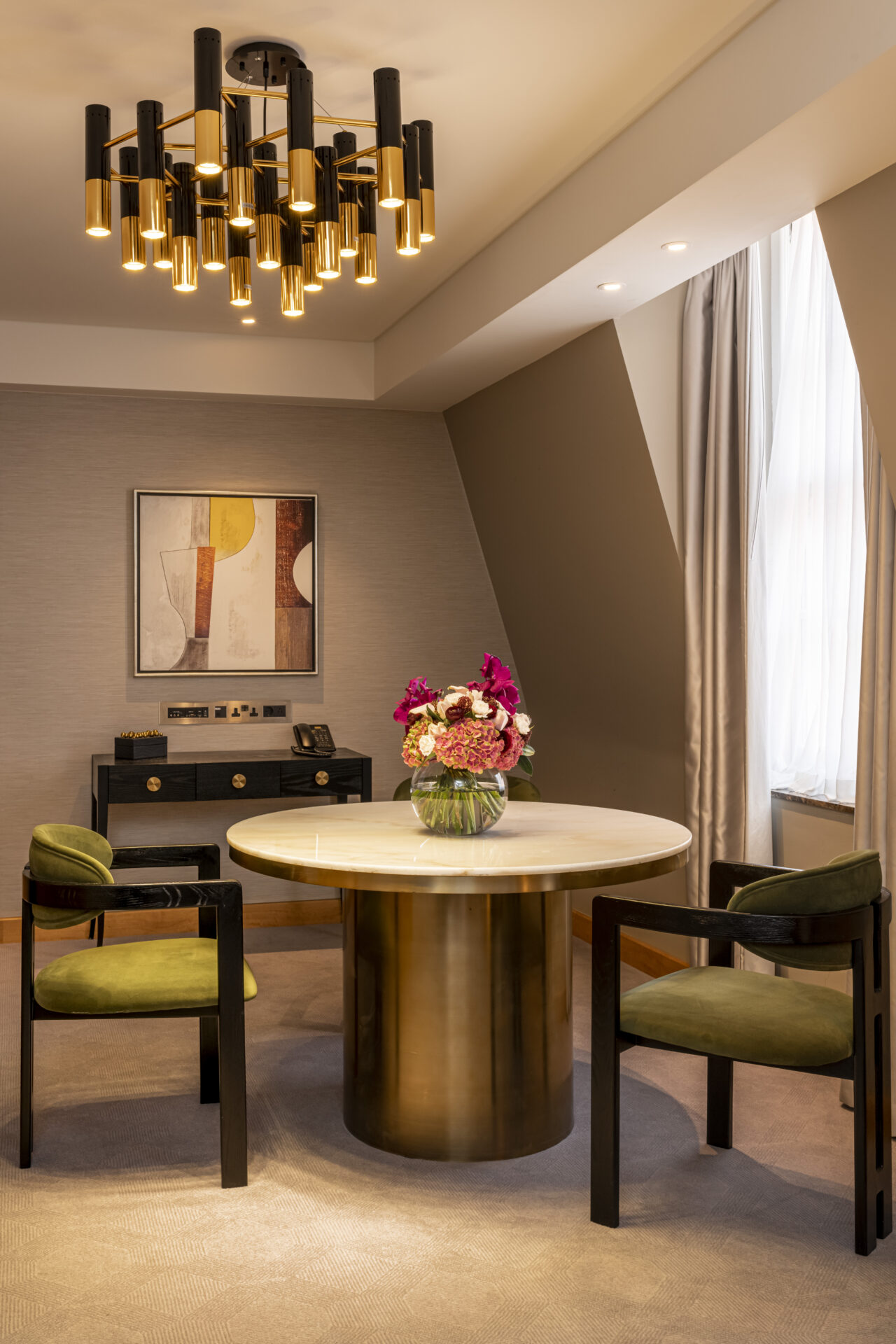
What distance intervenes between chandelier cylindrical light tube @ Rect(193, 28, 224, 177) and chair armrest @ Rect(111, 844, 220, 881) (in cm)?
191

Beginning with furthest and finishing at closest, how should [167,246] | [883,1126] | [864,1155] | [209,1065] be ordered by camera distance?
[209,1065] < [167,246] < [883,1126] < [864,1155]

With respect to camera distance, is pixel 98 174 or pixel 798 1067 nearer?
pixel 798 1067

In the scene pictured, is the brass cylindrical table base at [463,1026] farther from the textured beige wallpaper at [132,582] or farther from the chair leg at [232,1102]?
the textured beige wallpaper at [132,582]

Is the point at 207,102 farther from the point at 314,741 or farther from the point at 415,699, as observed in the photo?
the point at 314,741

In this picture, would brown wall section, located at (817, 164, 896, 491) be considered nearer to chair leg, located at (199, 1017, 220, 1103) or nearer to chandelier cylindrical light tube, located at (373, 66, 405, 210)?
chandelier cylindrical light tube, located at (373, 66, 405, 210)

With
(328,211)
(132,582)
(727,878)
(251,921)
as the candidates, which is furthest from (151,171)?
(251,921)

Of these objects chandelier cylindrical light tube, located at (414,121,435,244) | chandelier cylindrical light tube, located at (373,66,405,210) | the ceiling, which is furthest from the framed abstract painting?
chandelier cylindrical light tube, located at (373,66,405,210)

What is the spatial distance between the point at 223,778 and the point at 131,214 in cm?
288

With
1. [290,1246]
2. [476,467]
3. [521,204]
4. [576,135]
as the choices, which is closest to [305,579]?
[476,467]

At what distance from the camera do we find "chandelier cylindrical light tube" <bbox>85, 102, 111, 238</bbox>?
2574 mm

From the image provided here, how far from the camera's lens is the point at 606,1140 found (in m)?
2.63

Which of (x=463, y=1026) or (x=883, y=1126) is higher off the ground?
(x=463, y=1026)

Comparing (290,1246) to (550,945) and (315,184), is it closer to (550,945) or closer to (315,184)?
(550,945)

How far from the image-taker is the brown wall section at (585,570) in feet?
14.4
